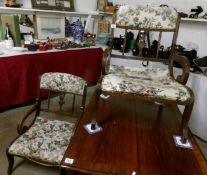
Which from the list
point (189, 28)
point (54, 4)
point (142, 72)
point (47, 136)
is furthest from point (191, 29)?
point (47, 136)

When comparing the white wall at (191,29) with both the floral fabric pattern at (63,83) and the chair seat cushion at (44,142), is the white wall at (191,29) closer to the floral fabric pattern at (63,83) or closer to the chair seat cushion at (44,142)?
the floral fabric pattern at (63,83)

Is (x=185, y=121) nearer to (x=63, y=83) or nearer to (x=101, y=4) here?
(x=63, y=83)

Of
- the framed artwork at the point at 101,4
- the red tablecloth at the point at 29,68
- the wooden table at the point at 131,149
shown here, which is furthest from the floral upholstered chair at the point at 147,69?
the framed artwork at the point at 101,4

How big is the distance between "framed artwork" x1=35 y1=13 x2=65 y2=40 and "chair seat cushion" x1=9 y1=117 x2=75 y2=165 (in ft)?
4.33

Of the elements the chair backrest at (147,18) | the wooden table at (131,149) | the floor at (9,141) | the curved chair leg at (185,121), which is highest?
the chair backrest at (147,18)

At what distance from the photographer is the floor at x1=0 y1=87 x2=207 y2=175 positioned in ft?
4.97

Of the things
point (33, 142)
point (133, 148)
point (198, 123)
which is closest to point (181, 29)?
point (198, 123)

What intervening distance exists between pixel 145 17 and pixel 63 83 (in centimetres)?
83

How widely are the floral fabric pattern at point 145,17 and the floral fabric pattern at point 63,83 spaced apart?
1.95 ft

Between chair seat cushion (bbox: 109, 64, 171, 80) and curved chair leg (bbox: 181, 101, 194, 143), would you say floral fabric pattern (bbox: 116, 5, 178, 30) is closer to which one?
chair seat cushion (bbox: 109, 64, 171, 80)

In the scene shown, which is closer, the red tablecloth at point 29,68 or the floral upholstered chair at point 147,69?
the floral upholstered chair at point 147,69

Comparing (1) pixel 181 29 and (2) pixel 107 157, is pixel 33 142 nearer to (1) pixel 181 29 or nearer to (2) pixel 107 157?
(2) pixel 107 157

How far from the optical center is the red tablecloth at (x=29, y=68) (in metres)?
2.01

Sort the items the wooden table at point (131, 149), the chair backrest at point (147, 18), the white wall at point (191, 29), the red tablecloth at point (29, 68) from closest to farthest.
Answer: the wooden table at point (131, 149)
the chair backrest at point (147, 18)
the red tablecloth at point (29, 68)
the white wall at point (191, 29)
